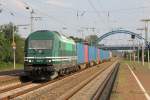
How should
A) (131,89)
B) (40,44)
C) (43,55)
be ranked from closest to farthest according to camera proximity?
(131,89) < (43,55) < (40,44)

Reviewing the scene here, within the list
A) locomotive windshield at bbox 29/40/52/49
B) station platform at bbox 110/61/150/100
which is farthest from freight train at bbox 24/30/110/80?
station platform at bbox 110/61/150/100

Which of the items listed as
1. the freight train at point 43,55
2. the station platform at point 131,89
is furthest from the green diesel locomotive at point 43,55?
the station platform at point 131,89

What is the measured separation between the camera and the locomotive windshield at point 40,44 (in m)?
28.2

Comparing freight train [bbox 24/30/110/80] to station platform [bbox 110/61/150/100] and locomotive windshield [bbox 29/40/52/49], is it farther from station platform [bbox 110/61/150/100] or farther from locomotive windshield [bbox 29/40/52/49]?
station platform [bbox 110/61/150/100]

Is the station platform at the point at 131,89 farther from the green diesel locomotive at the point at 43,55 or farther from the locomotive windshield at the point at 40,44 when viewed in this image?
the locomotive windshield at the point at 40,44

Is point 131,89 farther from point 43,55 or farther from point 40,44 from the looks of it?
point 40,44

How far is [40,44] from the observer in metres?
28.3

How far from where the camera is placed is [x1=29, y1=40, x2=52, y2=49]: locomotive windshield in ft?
92.6

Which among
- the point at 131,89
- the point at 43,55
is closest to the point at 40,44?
the point at 43,55

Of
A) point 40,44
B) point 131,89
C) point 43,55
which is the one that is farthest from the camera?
point 40,44

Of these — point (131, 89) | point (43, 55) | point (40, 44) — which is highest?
point (40, 44)

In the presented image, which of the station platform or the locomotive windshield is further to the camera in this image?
the locomotive windshield

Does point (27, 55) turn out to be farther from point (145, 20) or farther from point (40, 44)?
point (145, 20)

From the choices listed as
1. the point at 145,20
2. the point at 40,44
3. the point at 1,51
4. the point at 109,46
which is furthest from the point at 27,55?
the point at 109,46
